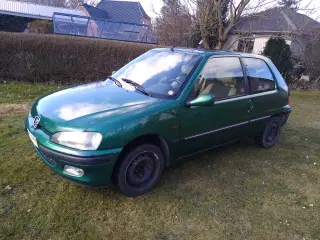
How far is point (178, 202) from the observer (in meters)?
3.16

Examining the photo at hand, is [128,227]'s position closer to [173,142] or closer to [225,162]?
[173,142]

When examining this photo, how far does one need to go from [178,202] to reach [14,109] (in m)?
4.36

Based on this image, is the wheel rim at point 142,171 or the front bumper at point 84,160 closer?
the front bumper at point 84,160

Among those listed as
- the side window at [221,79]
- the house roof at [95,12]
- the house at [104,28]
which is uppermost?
the side window at [221,79]

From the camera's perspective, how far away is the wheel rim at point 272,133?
493 cm

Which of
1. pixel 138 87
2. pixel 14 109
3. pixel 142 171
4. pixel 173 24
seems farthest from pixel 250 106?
pixel 173 24

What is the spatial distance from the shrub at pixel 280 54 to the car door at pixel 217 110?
10091mm

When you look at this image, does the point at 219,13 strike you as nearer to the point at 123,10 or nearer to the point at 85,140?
the point at 85,140

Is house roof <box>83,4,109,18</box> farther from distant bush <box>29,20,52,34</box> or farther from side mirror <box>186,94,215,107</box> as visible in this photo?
side mirror <box>186,94,215,107</box>

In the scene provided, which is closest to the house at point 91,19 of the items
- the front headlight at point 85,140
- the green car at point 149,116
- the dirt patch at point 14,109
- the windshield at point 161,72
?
the dirt patch at point 14,109

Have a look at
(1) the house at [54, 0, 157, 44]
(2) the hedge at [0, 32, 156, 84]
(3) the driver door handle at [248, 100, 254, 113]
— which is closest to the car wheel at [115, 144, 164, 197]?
(3) the driver door handle at [248, 100, 254, 113]

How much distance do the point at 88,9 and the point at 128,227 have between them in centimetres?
3632

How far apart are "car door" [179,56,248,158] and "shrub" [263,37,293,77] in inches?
397

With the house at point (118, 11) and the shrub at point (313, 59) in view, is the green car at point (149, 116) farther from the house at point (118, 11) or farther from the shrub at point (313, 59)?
the house at point (118, 11)
